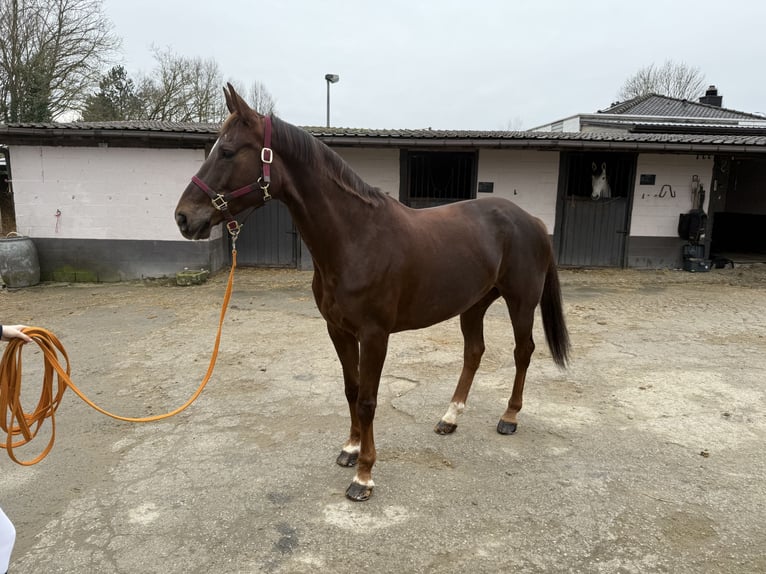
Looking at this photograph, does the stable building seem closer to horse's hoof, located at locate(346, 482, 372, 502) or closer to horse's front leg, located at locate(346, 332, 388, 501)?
horse's front leg, located at locate(346, 332, 388, 501)

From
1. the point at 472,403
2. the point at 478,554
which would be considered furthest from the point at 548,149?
the point at 478,554

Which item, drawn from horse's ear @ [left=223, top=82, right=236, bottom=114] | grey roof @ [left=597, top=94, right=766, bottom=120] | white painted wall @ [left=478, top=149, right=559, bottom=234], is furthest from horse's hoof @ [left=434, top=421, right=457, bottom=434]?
grey roof @ [left=597, top=94, right=766, bottom=120]

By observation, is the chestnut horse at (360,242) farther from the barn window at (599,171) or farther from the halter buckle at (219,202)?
the barn window at (599,171)

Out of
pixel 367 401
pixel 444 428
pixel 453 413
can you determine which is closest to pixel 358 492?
pixel 367 401

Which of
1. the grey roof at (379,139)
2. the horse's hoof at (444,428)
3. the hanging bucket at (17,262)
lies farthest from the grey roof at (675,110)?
the hanging bucket at (17,262)

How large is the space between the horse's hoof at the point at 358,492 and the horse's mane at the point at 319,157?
1.53m

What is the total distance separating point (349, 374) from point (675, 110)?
67.6ft

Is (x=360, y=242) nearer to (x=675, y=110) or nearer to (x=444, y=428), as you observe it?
(x=444, y=428)

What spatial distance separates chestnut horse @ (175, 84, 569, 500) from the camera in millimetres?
2223

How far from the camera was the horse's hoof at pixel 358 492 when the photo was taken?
8.20 feet

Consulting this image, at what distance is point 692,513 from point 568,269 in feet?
28.0

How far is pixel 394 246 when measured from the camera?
8.48ft

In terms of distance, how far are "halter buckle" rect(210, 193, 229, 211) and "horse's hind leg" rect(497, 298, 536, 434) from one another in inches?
80.3

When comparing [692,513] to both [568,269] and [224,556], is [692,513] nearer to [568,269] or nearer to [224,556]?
[224,556]
